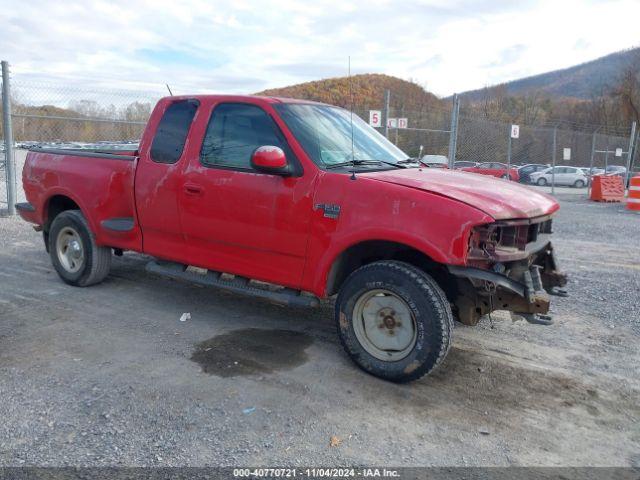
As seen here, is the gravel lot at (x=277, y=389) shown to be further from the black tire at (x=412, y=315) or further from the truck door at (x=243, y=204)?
the truck door at (x=243, y=204)

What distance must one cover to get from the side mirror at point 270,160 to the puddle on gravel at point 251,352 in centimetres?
145

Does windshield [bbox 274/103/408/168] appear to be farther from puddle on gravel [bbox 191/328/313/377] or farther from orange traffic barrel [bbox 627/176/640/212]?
orange traffic barrel [bbox 627/176/640/212]

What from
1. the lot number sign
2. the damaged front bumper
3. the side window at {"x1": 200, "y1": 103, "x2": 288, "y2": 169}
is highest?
the lot number sign

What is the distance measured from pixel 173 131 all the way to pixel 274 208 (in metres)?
1.51

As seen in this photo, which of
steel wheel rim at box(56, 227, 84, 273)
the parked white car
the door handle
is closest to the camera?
the door handle

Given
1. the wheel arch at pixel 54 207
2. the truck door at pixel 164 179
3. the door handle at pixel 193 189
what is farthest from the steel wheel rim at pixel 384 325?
the wheel arch at pixel 54 207

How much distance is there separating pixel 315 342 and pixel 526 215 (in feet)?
6.61

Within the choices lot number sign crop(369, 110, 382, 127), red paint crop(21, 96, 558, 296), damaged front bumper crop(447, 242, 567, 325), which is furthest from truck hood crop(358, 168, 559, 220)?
lot number sign crop(369, 110, 382, 127)

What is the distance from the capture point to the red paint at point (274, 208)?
3.76 m

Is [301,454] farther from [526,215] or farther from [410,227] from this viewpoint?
[526,215]

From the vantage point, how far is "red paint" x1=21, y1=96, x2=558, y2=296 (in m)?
3.76

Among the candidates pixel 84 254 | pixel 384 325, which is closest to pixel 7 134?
pixel 84 254

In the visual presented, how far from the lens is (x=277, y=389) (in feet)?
12.6

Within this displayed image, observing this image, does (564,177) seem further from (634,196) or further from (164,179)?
(164,179)
